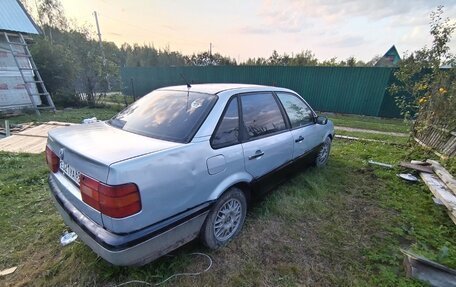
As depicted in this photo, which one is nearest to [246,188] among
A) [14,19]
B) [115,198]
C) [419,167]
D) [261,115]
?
[261,115]

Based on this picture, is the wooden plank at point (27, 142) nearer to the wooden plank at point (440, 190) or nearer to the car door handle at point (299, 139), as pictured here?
the car door handle at point (299, 139)

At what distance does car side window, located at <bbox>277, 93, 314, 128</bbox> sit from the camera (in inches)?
130

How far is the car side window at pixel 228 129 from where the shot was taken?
217cm

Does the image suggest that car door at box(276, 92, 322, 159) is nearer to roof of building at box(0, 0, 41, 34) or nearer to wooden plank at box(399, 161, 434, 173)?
A: wooden plank at box(399, 161, 434, 173)

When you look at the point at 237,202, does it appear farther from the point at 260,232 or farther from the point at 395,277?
the point at 395,277

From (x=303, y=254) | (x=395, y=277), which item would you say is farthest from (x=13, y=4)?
(x=395, y=277)

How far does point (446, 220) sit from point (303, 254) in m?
2.14

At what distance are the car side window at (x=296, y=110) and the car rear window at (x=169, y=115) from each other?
1.31 meters

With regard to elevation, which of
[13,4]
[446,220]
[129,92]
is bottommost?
[129,92]

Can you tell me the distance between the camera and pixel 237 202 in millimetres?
2523

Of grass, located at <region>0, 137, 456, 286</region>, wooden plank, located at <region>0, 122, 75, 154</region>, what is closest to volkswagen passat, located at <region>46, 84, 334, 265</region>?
grass, located at <region>0, 137, 456, 286</region>

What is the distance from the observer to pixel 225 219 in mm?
2439

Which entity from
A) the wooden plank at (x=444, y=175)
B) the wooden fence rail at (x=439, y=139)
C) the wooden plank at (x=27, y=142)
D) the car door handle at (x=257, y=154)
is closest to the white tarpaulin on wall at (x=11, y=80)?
the wooden plank at (x=27, y=142)

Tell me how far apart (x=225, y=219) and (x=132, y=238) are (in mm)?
1035
